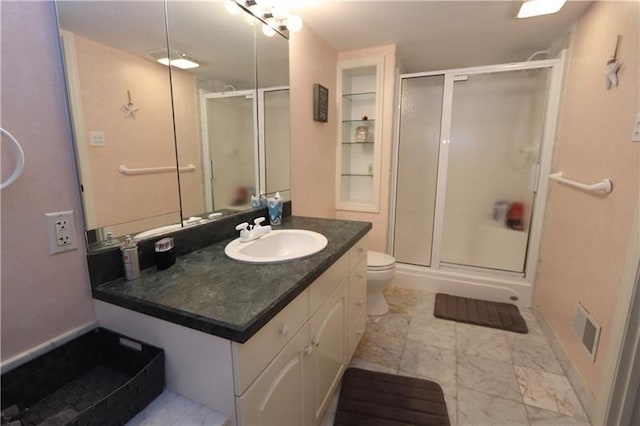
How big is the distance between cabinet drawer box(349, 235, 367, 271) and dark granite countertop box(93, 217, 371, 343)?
319mm

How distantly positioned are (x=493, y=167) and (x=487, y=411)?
188 cm

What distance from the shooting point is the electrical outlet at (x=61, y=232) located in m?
0.91

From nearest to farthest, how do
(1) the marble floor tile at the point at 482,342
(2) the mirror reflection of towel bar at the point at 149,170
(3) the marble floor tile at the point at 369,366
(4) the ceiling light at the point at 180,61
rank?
1. (2) the mirror reflection of towel bar at the point at 149,170
2. (4) the ceiling light at the point at 180,61
3. (3) the marble floor tile at the point at 369,366
4. (1) the marble floor tile at the point at 482,342

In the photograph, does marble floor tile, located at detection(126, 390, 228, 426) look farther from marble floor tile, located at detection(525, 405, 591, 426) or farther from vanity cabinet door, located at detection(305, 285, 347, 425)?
marble floor tile, located at detection(525, 405, 591, 426)

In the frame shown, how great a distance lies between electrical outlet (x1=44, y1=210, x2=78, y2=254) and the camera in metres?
0.91

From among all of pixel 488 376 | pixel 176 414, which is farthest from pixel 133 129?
pixel 488 376

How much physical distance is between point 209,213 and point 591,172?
202 centimetres

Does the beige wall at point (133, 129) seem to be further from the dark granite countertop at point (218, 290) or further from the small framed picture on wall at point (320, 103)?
the small framed picture on wall at point (320, 103)

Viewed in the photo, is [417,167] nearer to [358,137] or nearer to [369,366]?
[358,137]

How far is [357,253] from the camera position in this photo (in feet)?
5.77

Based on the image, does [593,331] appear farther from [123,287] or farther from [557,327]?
[123,287]

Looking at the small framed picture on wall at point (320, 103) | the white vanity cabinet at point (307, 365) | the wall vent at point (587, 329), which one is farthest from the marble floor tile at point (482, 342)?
the small framed picture on wall at point (320, 103)

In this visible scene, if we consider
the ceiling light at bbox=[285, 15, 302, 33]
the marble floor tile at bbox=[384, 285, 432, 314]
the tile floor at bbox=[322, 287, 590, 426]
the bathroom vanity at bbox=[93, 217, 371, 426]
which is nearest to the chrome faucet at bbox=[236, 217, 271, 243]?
the bathroom vanity at bbox=[93, 217, 371, 426]

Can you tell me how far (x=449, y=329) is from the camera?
224cm
